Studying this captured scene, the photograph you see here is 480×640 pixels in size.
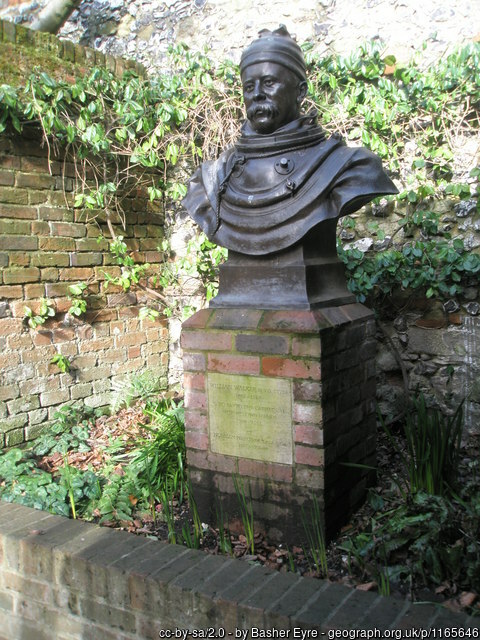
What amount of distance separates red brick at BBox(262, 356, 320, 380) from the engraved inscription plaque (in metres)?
0.04

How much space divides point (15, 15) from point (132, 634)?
7.40 m

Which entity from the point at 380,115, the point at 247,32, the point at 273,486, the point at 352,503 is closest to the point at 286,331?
the point at 273,486

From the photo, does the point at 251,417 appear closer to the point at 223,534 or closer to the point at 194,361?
the point at 194,361

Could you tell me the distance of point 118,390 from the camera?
4918mm

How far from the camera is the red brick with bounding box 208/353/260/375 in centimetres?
256

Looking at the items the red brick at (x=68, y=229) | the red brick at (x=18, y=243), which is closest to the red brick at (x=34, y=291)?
the red brick at (x=18, y=243)

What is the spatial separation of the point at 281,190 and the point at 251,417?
1.04 m

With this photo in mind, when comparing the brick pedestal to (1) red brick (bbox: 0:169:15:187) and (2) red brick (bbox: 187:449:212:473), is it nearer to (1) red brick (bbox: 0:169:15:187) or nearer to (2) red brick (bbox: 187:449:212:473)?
(2) red brick (bbox: 187:449:212:473)

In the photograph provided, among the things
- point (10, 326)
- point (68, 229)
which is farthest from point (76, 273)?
point (10, 326)

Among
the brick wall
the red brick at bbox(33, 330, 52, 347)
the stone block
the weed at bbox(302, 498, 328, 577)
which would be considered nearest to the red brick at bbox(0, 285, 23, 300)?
the brick wall

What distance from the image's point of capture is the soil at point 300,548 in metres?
2.03

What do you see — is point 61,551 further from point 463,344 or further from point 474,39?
point 474,39

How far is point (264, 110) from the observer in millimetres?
2527

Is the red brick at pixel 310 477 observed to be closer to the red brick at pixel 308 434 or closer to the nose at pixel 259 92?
the red brick at pixel 308 434
